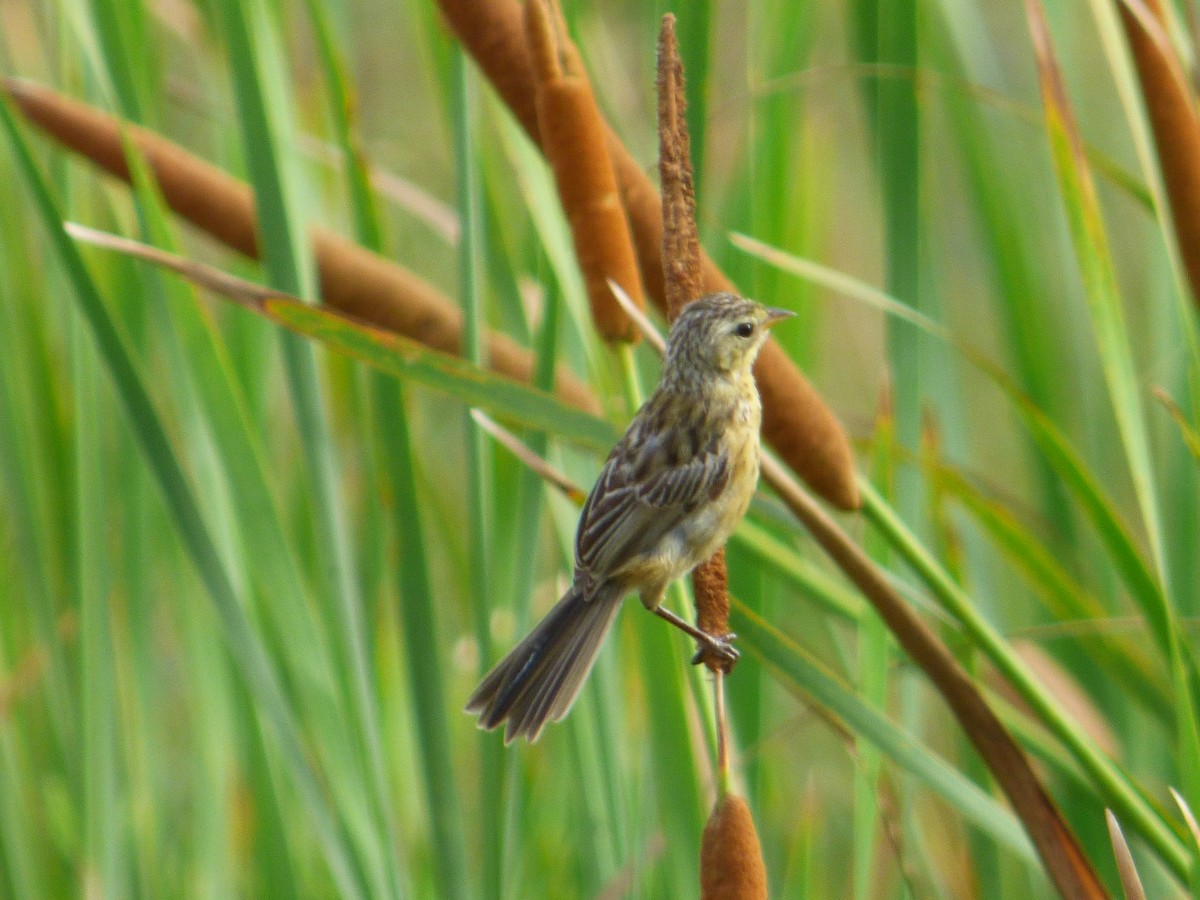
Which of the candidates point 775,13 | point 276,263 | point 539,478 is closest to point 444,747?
point 539,478

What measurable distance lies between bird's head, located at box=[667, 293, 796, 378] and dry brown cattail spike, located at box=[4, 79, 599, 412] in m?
0.28

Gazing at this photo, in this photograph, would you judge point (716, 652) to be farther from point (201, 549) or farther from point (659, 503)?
point (201, 549)

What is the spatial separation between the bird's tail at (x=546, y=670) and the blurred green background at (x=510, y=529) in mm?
53

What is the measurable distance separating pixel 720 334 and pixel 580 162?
1.29 feet

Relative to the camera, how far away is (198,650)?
7.13 feet

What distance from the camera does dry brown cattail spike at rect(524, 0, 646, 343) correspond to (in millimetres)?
1240

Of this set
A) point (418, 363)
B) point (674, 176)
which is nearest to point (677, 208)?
point (674, 176)

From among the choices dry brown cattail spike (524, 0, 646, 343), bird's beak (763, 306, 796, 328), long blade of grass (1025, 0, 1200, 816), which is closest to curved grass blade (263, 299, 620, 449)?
dry brown cattail spike (524, 0, 646, 343)

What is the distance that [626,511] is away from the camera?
1.60 meters

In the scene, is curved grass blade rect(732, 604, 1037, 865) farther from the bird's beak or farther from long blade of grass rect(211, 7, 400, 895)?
long blade of grass rect(211, 7, 400, 895)

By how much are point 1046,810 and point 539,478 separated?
69cm

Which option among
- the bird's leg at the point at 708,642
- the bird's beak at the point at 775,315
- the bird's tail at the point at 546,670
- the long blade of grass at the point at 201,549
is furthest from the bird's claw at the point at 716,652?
the long blade of grass at the point at 201,549

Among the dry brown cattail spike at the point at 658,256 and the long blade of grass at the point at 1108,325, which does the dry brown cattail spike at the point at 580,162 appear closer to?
the dry brown cattail spike at the point at 658,256

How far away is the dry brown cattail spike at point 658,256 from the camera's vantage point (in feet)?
4.40
